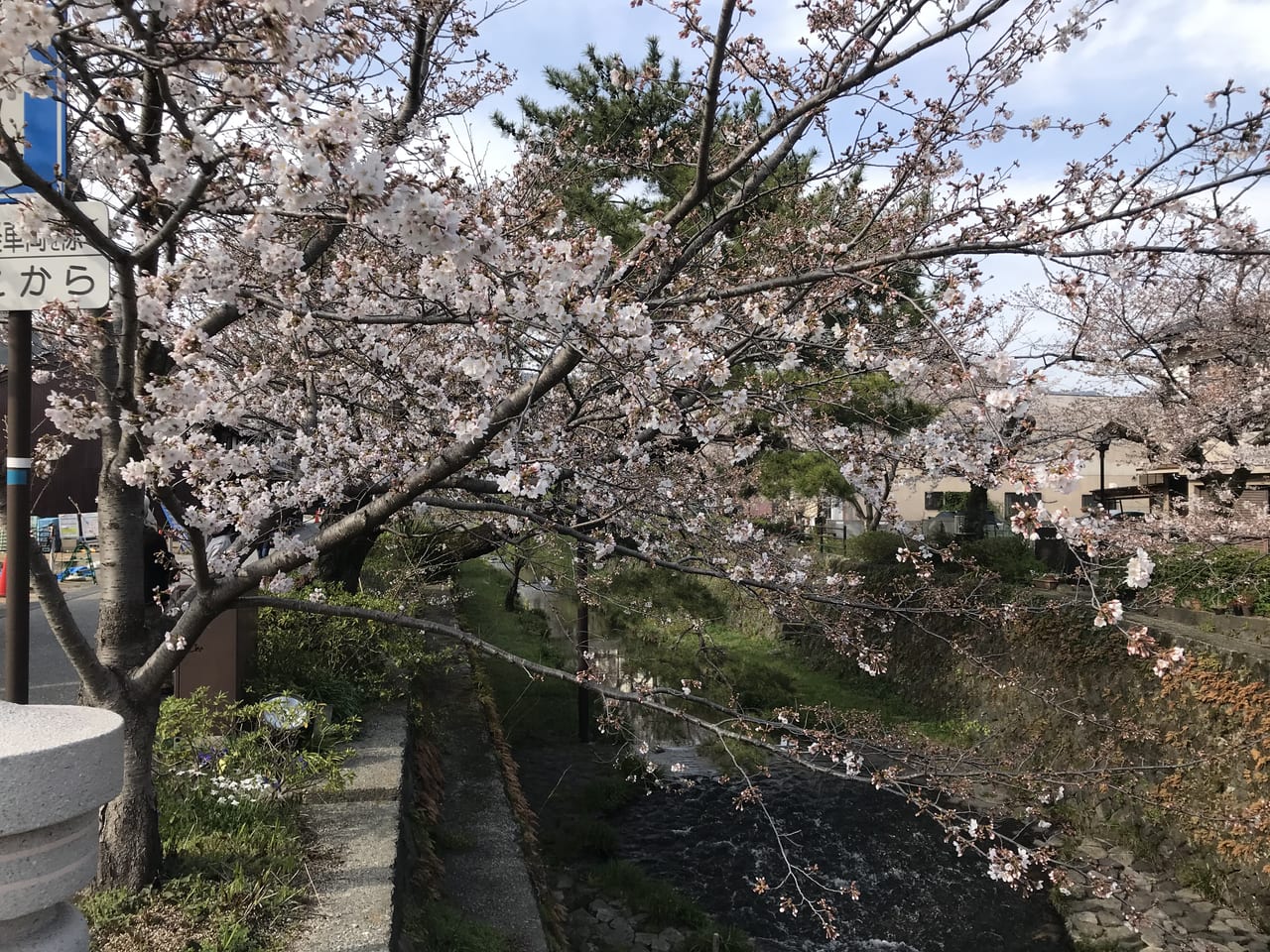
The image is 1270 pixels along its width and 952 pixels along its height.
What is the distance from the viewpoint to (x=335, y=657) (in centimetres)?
589

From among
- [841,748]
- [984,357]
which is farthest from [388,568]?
[984,357]

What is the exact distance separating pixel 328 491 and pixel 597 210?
19.6 ft

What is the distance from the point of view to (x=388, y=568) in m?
10.8

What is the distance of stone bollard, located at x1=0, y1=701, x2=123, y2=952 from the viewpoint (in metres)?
1.93

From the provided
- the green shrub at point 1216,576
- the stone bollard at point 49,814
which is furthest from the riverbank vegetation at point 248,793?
the green shrub at point 1216,576

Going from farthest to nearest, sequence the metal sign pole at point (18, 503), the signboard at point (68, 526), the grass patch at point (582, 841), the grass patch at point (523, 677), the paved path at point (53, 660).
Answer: the signboard at point (68, 526) < the grass patch at point (523, 677) < the grass patch at point (582, 841) < the paved path at point (53, 660) < the metal sign pole at point (18, 503)

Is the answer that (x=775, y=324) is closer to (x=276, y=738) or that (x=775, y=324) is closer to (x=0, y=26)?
(x=0, y=26)

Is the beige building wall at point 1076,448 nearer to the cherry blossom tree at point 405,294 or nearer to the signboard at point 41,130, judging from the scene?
the cherry blossom tree at point 405,294

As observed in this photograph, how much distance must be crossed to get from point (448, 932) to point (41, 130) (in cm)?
360

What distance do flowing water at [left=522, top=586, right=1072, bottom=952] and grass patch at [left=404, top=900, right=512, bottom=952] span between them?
2.28 m

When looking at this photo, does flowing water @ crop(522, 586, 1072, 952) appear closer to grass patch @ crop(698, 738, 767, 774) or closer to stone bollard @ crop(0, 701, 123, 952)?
grass patch @ crop(698, 738, 767, 774)

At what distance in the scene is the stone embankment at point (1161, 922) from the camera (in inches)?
267

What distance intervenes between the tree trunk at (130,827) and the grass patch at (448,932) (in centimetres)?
110

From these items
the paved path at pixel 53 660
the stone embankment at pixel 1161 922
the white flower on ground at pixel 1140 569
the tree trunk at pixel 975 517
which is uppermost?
the white flower on ground at pixel 1140 569
